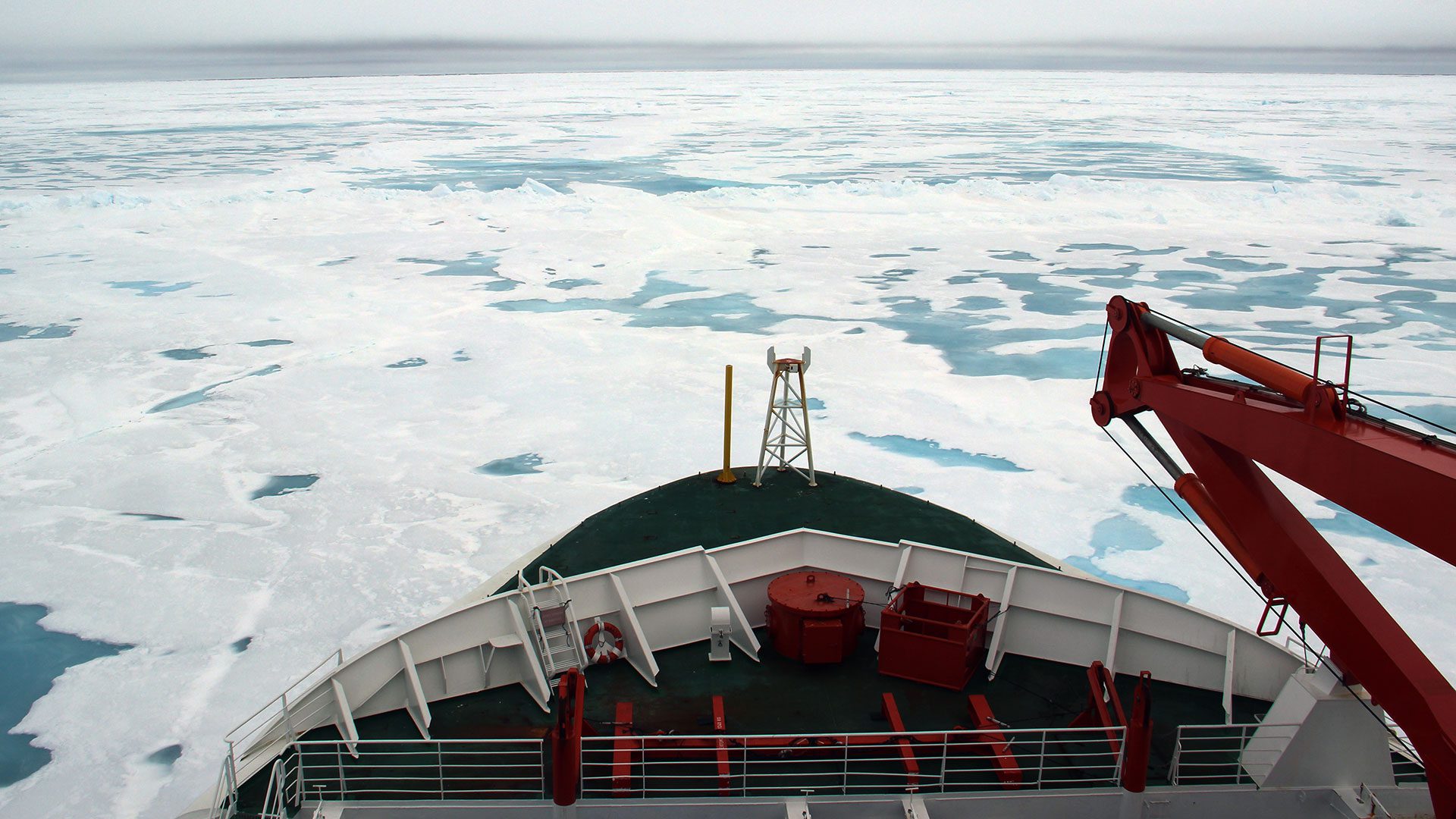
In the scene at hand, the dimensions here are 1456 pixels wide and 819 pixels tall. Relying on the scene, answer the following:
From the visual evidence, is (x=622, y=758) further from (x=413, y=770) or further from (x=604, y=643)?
(x=604, y=643)

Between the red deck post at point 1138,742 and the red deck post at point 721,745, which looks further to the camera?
the red deck post at point 721,745

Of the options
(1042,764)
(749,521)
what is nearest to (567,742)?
(1042,764)

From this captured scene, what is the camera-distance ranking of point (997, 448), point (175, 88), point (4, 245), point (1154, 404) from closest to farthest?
point (1154, 404) < point (997, 448) < point (4, 245) < point (175, 88)

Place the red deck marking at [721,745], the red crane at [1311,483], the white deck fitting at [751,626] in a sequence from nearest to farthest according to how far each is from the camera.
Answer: the red crane at [1311,483] < the red deck marking at [721,745] < the white deck fitting at [751,626]

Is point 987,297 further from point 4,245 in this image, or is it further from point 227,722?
point 4,245

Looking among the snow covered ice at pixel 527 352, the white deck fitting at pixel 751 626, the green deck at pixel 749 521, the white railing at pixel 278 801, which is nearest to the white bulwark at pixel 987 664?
the white deck fitting at pixel 751 626

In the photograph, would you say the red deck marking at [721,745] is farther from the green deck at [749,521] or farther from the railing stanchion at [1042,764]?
the green deck at [749,521]

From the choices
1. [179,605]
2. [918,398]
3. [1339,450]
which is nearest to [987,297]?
[918,398]

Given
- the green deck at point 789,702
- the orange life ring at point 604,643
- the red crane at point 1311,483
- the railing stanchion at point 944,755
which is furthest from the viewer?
the orange life ring at point 604,643
